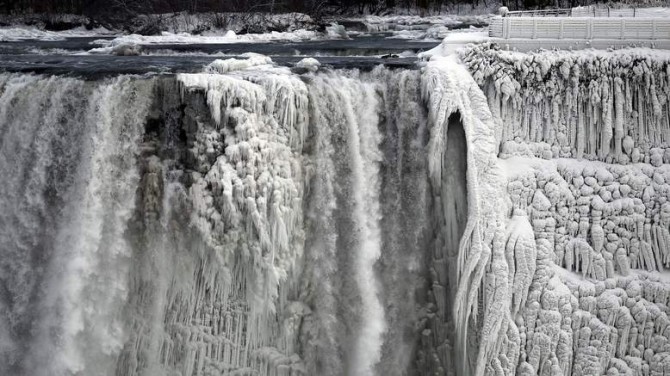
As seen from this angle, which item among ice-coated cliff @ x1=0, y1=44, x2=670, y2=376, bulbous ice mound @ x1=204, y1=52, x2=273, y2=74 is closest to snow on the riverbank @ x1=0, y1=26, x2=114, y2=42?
bulbous ice mound @ x1=204, y1=52, x2=273, y2=74

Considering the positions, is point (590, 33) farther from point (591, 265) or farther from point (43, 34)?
point (43, 34)

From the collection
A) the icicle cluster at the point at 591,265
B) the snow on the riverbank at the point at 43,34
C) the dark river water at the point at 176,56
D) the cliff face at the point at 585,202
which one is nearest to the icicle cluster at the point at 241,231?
the dark river water at the point at 176,56

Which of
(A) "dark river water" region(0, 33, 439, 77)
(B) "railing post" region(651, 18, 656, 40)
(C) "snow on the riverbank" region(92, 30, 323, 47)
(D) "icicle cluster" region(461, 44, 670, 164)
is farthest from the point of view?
(C) "snow on the riverbank" region(92, 30, 323, 47)

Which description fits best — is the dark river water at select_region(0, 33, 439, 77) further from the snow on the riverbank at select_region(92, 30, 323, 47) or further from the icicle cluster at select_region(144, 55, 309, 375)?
the icicle cluster at select_region(144, 55, 309, 375)

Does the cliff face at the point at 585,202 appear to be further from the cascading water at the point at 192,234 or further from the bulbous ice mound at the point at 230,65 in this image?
the bulbous ice mound at the point at 230,65

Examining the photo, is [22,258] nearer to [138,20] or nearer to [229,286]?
[229,286]
